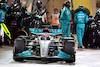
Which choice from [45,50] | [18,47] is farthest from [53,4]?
[45,50]

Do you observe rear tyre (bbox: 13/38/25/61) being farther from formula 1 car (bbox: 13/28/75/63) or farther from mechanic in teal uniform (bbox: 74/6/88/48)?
mechanic in teal uniform (bbox: 74/6/88/48)

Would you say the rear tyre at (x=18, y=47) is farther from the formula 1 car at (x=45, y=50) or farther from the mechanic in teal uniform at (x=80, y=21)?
the mechanic in teal uniform at (x=80, y=21)

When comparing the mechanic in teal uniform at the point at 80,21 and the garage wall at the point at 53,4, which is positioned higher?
the garage wall at the point at 53,4

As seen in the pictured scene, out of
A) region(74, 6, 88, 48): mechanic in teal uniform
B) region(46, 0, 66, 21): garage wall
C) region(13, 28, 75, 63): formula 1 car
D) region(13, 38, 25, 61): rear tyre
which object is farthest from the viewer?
region(46, 0, 66, 21): garage wall

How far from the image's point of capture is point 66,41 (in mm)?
3580

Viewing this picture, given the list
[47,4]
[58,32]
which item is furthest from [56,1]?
[58,32]

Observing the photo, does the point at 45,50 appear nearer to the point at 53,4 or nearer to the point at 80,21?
the point at 80,21

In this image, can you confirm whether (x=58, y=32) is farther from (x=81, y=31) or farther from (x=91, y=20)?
(x=91, y=20)

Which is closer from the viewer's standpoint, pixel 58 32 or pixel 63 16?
pixel 58 32

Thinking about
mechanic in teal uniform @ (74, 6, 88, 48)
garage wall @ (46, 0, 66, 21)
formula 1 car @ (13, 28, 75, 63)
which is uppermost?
garage wall @ (46, 0, 66, 21)

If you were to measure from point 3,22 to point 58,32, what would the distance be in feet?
10.6

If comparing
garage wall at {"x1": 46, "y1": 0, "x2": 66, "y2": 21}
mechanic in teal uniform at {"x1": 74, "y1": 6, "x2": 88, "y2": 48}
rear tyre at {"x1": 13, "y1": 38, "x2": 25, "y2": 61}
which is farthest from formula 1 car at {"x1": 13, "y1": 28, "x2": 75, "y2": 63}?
garage wall at {"x1": 46, "y1": 0, "x2": 66, "y2": 21}

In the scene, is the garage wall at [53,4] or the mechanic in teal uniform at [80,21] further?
the garage wall at [53,4]

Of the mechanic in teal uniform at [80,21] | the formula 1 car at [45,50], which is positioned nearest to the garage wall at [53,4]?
the mechanic in teal uniform at [80,21]
